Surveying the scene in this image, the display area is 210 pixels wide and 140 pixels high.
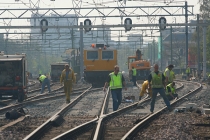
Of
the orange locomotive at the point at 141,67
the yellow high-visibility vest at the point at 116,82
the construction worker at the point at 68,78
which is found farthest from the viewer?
the orange locomotive at the point at 141,67

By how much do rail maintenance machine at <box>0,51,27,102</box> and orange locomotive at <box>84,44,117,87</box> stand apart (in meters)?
11.1

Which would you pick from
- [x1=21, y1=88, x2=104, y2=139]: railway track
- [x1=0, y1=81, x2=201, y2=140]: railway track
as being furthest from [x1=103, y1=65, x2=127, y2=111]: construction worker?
[x1=21, y1=88, x2=104, y2=139]: railway track

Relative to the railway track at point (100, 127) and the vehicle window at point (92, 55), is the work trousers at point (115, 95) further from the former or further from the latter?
the vehicle window at point (92, 55)

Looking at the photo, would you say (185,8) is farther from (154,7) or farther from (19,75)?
(19,75)

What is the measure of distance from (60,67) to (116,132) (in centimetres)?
4635

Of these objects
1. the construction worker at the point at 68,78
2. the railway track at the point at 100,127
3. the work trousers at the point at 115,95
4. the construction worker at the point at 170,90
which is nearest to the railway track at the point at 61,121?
the railway track at the point at 100,127

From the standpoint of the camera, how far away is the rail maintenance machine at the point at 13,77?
24484mm

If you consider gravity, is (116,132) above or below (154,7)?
below

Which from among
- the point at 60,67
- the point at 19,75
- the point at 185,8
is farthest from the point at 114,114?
the point at 60,67

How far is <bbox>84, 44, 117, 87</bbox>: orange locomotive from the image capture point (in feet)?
119

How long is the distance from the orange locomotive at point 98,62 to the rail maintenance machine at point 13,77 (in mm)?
11082

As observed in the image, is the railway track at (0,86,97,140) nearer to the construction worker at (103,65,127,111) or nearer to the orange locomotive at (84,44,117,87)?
the construction worker at (103,65,127,111)

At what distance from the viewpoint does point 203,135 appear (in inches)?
462

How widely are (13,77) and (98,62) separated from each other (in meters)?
11.9
